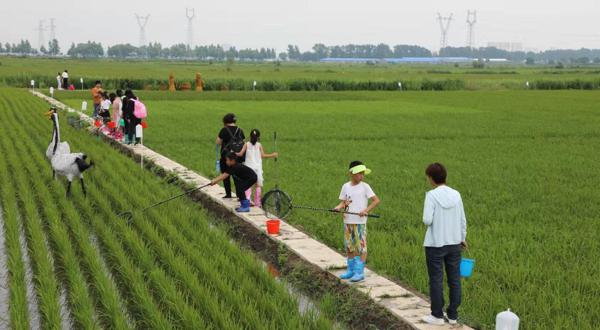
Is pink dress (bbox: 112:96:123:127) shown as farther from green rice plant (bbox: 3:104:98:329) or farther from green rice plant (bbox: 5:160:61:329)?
green rice plant (bbox: 3:104:98:329)

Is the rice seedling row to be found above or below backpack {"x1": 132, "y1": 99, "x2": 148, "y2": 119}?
below

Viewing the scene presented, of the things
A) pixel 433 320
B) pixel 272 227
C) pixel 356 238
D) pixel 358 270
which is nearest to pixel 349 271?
pixel 358 270

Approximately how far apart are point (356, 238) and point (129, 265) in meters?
2.20

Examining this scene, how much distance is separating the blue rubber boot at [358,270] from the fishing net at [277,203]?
2762 mm

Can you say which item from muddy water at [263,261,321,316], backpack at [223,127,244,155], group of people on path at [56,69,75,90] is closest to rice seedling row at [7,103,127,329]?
muddy water at [263,261,321,316]

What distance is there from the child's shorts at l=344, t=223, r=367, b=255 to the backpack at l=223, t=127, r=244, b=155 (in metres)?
3.60

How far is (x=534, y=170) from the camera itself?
47.6 feet

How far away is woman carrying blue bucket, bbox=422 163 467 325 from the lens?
5367 mm

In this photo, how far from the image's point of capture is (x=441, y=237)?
17.6ft

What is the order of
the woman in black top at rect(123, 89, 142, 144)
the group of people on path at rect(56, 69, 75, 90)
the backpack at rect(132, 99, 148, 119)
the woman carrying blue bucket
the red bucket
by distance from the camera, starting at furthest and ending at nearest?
the group of people on path at rect(56, 69, 75, 90), the woman in black top at rect(123, 89, 142, 144), the backpack at rect(132, 99, 148, 119), the red bucket, the woman carrying blue bucket

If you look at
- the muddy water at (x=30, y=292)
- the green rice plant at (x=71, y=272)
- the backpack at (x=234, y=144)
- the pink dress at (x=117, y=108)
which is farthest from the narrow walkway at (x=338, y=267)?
the pink dress at (x=117, y=108)

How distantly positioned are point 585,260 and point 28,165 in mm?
9796

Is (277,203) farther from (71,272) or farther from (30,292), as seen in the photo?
(30,292)

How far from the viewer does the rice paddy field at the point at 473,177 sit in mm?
6664
